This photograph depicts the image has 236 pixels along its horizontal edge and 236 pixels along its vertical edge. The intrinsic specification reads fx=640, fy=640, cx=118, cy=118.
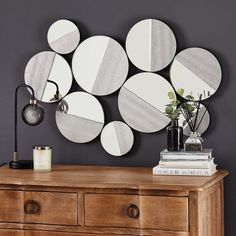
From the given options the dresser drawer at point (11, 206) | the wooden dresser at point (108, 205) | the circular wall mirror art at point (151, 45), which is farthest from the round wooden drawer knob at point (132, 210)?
the circular wall mirror art at point (151, 45)

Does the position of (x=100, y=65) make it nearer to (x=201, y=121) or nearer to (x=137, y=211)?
(x=201, y=121)

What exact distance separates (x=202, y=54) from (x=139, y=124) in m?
0.48

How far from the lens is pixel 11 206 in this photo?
2.86 meters

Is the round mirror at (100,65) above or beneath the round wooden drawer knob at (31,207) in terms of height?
above

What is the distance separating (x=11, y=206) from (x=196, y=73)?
1.12m

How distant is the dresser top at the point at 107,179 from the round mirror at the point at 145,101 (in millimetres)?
249

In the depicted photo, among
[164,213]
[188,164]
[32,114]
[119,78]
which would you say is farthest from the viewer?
[119,78]

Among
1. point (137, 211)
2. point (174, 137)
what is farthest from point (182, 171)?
point (137, 211)

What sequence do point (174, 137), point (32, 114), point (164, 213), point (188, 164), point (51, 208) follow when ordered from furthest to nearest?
point (32, 114) < point (174, 137) < point (188, 164) < point (51, 208) < point (164, 213)

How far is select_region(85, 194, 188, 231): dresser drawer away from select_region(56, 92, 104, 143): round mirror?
0.66m

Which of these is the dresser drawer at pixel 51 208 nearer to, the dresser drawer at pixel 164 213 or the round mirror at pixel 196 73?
the dresser drawer at pixel 164 213

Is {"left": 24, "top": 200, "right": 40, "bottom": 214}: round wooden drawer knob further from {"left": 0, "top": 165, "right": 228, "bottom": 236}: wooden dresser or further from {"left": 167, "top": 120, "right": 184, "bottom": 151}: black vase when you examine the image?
{"left": 167, "top": 120, "right": 184, "bottom": 151}: black vase

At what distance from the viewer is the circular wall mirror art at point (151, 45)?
3234mm

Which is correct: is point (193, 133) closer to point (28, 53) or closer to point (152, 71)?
point (152, 71)
